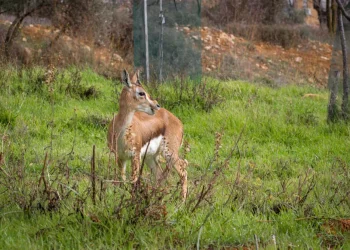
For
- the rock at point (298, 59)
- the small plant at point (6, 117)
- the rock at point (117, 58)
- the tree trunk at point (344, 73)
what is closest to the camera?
the small plant at point (6, 117)

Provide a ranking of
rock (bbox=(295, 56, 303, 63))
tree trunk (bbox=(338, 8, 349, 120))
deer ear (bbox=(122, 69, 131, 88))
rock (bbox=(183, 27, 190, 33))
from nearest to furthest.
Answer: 1. deer ear (bbox=(122, 69, 131, 88))
2. tree trunk (bbox=(338, 8, 349, 120))
3. rock (bbox=(183, 27, 190, 33))
4. rock (bbox=(295, 56, 303, 63))

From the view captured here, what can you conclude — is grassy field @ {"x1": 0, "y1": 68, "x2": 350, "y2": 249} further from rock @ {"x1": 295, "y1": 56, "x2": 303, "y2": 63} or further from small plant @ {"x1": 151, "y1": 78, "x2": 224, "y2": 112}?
rock @ {"x1": 295, "y1": 56, "x2": 303, "y2": 63}

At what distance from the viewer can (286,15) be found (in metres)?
26.3

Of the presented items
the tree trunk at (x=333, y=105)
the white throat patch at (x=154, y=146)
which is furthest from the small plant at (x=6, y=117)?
the tree trunk at (x=333, y=105)

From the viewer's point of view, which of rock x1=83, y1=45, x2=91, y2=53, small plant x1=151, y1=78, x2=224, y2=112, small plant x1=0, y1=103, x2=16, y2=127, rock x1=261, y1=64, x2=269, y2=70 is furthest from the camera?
rock x1=261, y1=64, x2=269, y2=70

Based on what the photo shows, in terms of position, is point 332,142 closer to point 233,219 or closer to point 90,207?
point 233,219

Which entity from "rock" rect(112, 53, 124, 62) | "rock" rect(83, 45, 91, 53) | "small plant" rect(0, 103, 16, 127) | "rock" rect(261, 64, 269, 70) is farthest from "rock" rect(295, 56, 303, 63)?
"small plant" rect(0, 103, 16, 127)

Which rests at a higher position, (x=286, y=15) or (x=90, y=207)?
(x=90, y=207)

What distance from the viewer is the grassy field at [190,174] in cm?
484

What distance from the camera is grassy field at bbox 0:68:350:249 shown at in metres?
4.84

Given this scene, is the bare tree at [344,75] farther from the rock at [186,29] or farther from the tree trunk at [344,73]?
the rock at [186,29]

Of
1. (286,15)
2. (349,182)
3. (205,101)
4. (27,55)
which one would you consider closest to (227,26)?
(286,15)

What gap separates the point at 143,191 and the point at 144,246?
0.43 meters

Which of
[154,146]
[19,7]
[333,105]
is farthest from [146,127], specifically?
[19,7]
